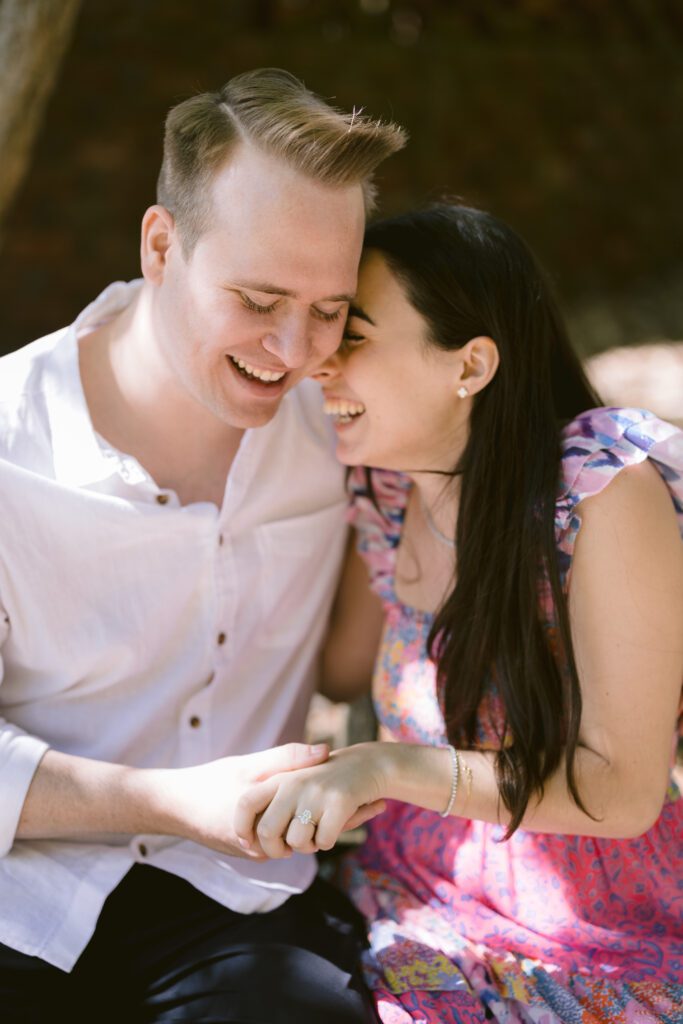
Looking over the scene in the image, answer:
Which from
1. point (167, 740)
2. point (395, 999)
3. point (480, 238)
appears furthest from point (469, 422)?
point (395, 999)

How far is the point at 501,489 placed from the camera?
2.16m

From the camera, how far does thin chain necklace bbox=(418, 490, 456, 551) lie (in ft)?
7.70

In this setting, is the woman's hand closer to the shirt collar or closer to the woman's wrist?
the woman's wrist

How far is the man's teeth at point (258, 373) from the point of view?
211cm

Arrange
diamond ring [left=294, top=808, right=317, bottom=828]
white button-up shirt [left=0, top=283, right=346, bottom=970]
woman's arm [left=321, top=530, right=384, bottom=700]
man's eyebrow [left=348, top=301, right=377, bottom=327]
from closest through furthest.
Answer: diamond ring [left=294, top=808, right=317, bottom=828] → white button-up shirt [left=0, top=283, right=346, bottom=970] → man's eyebrow [left=348, top=301, right=377, bottom=327] → woman's arm [left=321, top=530, right=384, bottom=700]

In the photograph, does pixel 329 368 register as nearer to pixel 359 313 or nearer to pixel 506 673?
pixel 359 313

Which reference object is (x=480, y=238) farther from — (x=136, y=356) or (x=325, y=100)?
(x=136, y=356)

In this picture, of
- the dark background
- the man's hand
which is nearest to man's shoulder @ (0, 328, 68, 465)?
the man's hand

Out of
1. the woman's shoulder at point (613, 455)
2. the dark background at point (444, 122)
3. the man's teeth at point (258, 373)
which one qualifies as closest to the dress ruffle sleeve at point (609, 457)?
the woman's shoulder at point (613, 455)

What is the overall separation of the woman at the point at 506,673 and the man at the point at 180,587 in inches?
4.6

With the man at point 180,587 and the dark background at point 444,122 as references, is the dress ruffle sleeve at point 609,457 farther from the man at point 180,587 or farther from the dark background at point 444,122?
the dark background at point 444,122

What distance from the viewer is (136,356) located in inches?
89.9

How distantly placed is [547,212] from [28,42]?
412 centimetres

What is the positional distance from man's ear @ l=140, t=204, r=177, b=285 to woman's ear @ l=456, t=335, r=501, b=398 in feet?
1.89
